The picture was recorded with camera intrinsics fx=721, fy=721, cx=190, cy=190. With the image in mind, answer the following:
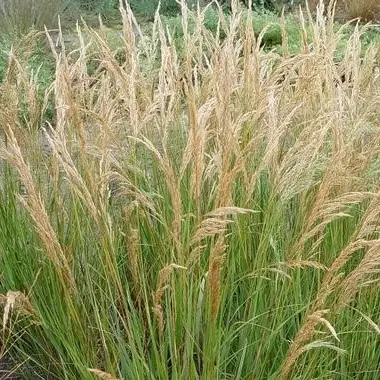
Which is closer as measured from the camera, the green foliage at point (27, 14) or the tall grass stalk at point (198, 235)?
the tall grass stalk at point (198, 235)

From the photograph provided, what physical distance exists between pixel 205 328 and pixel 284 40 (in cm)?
112

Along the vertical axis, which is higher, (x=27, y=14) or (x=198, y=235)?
(x=198, y=235)

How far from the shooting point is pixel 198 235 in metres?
1.51

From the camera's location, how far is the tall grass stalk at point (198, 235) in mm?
1654

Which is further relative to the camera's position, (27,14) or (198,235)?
(27,14)

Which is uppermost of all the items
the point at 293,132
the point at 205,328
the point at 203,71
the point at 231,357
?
the point at 203,71

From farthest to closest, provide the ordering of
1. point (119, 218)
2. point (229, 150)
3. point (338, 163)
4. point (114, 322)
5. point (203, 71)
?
point (203, 71), point (119, 218), point (114, 322), point (338, 163), point (229, 150)

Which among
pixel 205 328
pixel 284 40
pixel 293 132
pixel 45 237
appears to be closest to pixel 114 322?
pixel 205 328

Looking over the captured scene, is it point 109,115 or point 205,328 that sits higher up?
point 109,115

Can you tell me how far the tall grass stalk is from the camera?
5.43ft

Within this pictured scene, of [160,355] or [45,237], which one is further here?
[160,355]

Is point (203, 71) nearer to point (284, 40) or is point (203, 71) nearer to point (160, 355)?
point (284, 40)

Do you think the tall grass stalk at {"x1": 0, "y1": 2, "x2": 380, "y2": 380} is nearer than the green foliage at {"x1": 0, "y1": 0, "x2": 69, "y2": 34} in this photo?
Yes

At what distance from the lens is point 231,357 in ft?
6.37
